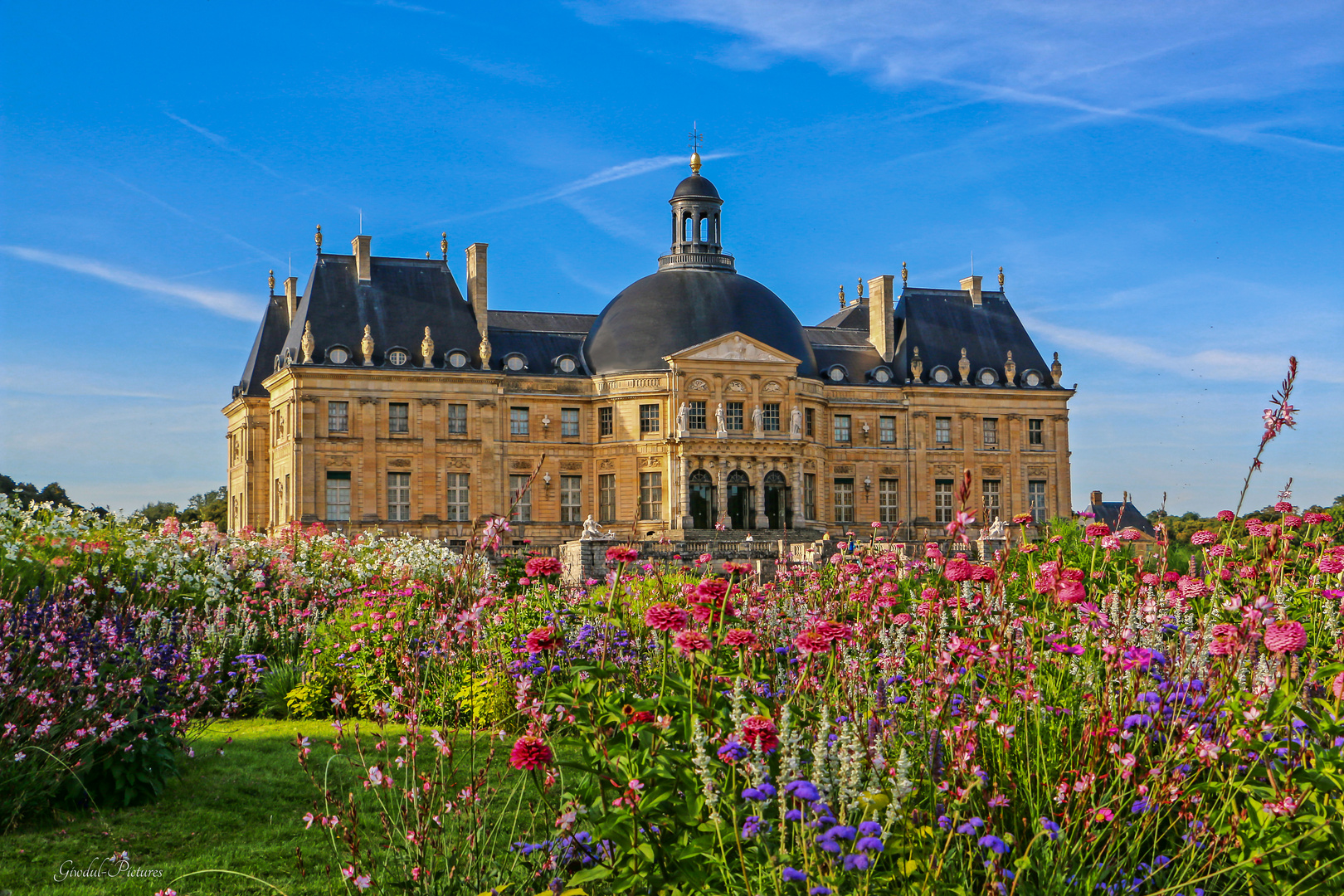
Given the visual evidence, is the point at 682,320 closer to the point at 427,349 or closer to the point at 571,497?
the point at 571,497

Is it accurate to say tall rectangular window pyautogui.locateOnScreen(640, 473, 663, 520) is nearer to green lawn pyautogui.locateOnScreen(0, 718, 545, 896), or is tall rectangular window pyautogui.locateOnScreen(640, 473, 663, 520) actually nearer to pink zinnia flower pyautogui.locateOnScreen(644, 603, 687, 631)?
green lawn pyautogui.locateOnScreen(0, 718, 545, 896)

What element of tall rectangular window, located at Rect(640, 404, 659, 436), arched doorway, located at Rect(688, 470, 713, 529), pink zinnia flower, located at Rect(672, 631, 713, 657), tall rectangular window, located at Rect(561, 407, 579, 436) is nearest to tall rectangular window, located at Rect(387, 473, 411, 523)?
tall rectangular window, located at Rect(561, 407, 579, 436)

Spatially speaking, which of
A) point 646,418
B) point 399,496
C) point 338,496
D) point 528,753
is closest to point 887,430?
point 646,418

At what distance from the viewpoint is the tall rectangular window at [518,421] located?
50.9 metres

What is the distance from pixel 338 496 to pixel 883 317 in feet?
80.9

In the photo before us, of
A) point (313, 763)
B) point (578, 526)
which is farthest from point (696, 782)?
point (578, 526)

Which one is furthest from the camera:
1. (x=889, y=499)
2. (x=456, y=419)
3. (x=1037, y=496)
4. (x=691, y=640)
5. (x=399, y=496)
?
(x=1037, y=496)

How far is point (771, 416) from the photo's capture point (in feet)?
167

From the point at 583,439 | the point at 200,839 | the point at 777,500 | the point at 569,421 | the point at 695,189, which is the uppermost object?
the point at 695,189

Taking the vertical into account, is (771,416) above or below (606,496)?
above

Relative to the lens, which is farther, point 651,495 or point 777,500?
point 777,500

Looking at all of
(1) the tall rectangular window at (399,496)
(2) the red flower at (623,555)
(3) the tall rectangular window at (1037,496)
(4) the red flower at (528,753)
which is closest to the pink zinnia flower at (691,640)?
(4) the red flower at (528,753)

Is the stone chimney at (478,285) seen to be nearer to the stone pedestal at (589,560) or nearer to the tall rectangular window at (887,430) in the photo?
the tall rectangular window at (887,430)

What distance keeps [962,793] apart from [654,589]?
791cm
